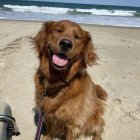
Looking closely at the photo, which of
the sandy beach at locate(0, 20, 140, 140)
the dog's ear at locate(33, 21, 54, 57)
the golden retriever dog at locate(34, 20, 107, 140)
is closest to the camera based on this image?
the golden retriever dog at locate(34, 20, 107, 140)

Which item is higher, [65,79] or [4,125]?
[4,125]

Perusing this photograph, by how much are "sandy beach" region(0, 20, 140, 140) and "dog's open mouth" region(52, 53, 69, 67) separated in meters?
1.12

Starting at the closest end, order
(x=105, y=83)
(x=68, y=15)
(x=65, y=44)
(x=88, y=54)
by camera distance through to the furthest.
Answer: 1. (x=65, y=44)
2. (x=88, y=54)
3. (x=105, y=83)
4. (x=68, y=15)

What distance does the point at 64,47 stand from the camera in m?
3.41

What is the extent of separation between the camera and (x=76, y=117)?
3.68 metres

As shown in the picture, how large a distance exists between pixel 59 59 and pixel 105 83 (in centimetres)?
212

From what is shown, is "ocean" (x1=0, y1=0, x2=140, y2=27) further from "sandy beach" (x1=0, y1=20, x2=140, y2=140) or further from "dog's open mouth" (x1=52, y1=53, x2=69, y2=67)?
"dog's open mouth" (x1=52, y1=53, x2=69, y2=67)

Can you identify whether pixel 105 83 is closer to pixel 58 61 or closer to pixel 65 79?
pixel 65 79

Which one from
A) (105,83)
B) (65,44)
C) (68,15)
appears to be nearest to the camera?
(65,44)

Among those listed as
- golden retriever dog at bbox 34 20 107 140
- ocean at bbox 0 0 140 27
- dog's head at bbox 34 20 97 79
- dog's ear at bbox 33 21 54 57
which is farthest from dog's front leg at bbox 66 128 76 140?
ocean at bbox 0 0 140 27

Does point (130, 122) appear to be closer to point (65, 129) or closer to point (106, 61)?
point (65, 129)

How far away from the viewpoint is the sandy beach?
→ 4230 mm

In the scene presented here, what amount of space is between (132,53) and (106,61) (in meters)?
1.20

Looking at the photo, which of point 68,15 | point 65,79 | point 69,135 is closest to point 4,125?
point 65,79
